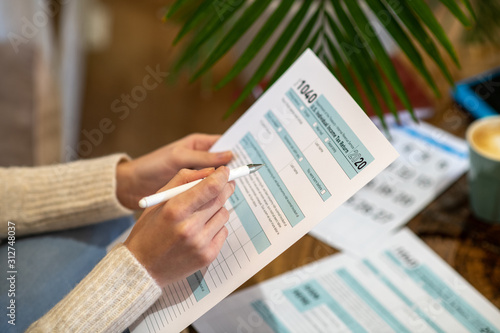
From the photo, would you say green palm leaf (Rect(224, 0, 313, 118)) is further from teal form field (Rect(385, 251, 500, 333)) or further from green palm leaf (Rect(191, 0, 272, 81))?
teal form field (Rect(385, 251, 500, 333))

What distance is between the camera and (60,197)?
76cm

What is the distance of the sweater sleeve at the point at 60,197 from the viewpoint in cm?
75

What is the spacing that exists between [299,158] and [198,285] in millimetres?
206

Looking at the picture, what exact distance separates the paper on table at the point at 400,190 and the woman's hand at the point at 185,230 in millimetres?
300

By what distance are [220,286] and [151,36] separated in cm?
171

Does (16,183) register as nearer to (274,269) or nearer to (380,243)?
(274,269)

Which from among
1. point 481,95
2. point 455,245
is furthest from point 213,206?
point 481,95

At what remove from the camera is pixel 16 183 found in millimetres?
761

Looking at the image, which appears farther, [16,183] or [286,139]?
[16,183]

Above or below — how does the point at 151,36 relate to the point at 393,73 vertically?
above

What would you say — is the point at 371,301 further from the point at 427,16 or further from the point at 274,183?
the point at 427,16

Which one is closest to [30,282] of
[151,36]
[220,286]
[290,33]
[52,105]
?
[220,286]

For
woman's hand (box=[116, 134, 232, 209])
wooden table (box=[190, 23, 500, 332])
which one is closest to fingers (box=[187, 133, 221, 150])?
woman's hand (box=[116, 134, 232, 209])

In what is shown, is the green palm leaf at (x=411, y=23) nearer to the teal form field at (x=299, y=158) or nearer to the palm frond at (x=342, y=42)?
the palm frond at (x=342, y=42)
